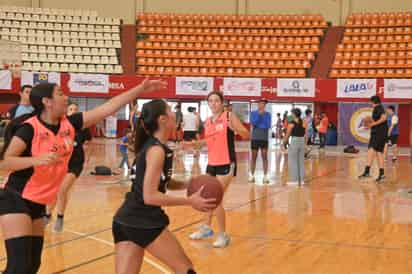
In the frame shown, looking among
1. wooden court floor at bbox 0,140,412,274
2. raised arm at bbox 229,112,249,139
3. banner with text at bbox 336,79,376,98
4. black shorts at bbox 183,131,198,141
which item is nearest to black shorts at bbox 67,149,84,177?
wooden court floor at bbox 0,140,412,274

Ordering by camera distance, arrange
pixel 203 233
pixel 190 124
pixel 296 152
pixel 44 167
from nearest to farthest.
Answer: pixel 44 167 < pixel 203 233 < pixel 296 152 < pixel 190 124

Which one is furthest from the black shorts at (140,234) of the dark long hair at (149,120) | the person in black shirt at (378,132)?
the person in black shirt at (378,132)

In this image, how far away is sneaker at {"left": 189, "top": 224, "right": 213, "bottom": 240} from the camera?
773 centimetres

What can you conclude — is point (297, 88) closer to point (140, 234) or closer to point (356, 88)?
point (356, 88)

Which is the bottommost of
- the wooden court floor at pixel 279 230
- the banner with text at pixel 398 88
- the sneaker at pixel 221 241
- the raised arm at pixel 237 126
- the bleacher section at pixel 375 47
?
the wooden court floor at pixel 279 230

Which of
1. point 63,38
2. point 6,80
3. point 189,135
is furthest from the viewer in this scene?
point 63,38

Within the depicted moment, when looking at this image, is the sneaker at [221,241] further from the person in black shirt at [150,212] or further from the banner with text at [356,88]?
the banner with text at [356,88]

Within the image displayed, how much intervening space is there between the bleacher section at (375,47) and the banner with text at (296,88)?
5.00 ft

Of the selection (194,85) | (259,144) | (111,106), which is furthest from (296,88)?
(111,106)

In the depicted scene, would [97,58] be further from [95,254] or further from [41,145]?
[41,145]

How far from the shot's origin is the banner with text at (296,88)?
26078mm

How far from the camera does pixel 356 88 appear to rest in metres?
25.5

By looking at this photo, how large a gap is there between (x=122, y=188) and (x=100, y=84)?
15.0 meters

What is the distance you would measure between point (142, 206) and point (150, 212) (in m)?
0.06
